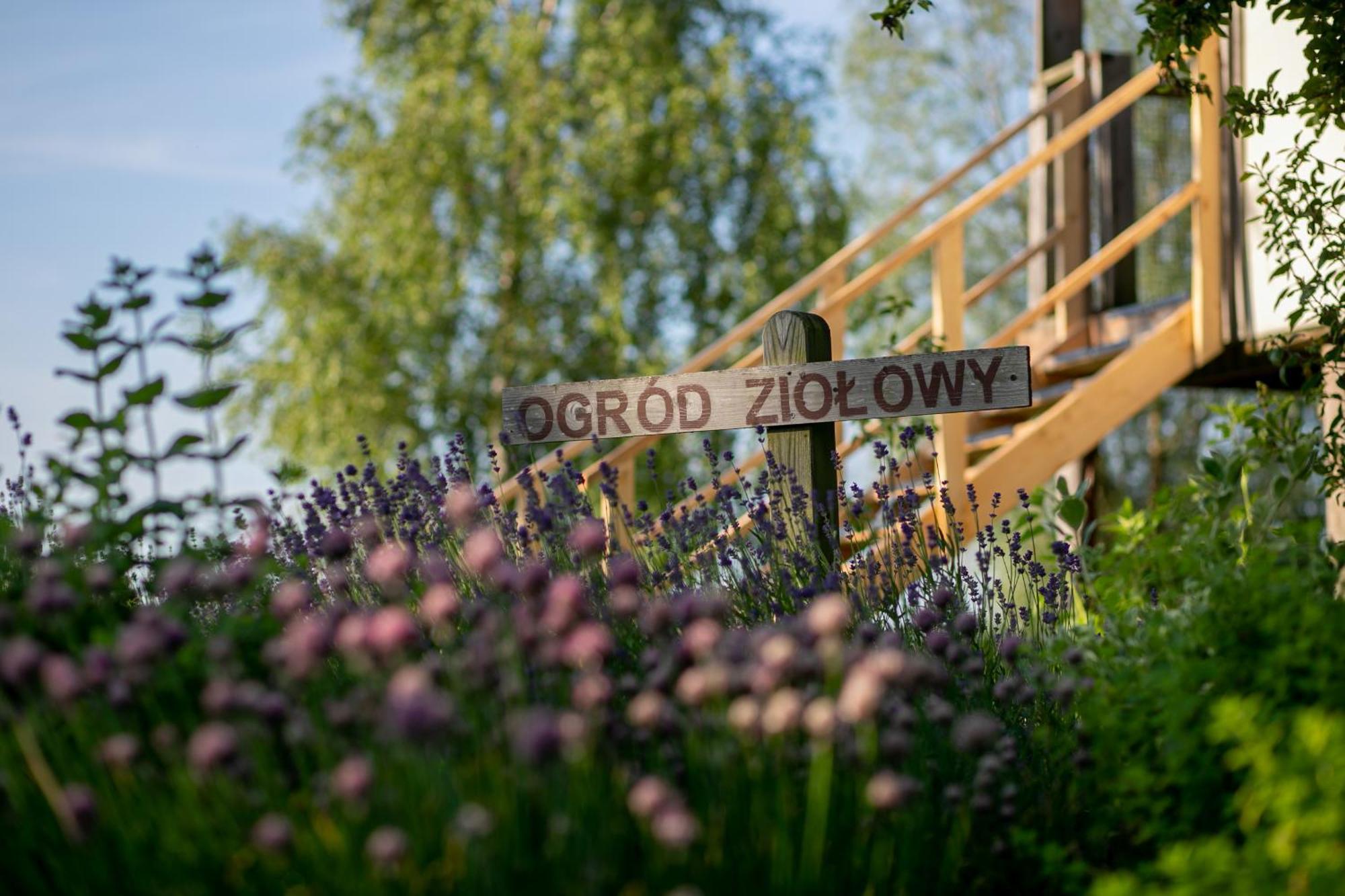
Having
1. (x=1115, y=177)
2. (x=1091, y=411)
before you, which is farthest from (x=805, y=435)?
(x=1115, y=177)

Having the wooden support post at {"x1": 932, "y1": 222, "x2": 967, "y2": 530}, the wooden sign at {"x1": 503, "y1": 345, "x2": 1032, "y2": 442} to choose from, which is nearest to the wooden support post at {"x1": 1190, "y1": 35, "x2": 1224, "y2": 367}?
the wooden support post at {"x1": 932, "y1": 222, "x2": 967, "y2": 530}

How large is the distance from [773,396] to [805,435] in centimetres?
15

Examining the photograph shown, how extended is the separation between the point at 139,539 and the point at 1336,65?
364 cm

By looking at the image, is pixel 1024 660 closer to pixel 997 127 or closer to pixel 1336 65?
pixel 1336 65

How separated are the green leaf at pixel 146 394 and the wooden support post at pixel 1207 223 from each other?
5.68 m

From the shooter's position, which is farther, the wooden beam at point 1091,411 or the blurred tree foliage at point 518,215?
the blurred tree foliage at point 518,215

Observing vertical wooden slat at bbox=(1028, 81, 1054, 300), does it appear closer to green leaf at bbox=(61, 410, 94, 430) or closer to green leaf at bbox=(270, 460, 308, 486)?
green leaf at bbox=(270, 460, 308, 486)

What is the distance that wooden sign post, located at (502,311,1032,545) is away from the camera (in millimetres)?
3705

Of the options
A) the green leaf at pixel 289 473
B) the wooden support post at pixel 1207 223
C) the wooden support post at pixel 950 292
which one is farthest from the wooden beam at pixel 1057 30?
the green leaf at pixel 289 473

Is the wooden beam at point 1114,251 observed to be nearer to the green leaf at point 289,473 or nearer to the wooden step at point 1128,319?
the wooden step at point 1128,319

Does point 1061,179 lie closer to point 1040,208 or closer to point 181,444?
point 1040,208

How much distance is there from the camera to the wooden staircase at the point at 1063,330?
6508mm

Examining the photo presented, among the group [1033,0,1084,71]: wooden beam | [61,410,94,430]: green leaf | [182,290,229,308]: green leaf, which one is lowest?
[61,410,94,430]: green leaf

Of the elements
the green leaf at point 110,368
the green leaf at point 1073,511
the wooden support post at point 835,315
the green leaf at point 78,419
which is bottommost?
the green leaf at point 1073,511
